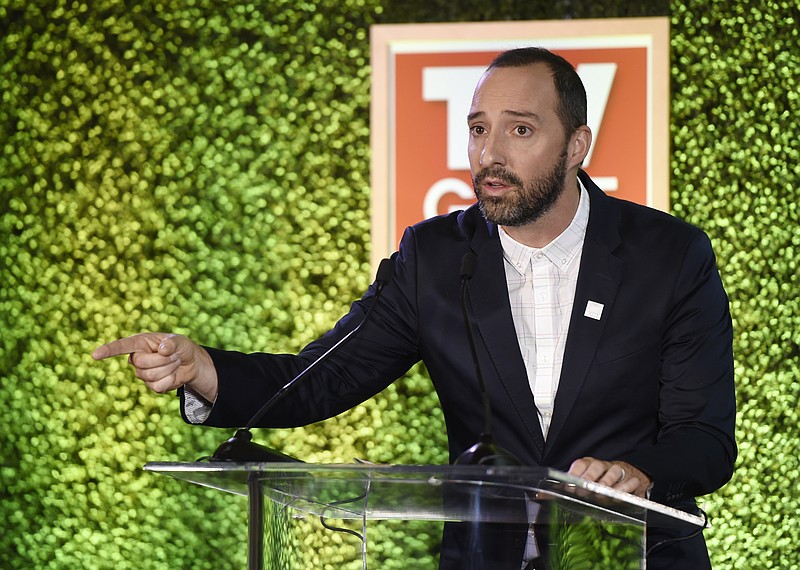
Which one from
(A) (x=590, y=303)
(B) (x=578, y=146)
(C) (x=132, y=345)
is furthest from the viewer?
(B) (x=578, y=146)

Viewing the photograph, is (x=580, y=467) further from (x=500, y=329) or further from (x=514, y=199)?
(x=514, y=199)

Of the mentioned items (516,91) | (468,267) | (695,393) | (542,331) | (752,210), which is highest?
(516,91)

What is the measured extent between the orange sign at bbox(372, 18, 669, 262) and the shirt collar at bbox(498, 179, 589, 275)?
1372 mm

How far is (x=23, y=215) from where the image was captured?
153 inches

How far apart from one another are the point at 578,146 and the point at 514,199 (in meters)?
0.24

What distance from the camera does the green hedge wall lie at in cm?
362

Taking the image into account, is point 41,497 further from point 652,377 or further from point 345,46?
point 652,377

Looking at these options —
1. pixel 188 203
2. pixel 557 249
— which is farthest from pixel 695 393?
pixel 188 203

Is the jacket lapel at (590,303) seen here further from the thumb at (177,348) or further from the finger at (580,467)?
the thumb at (177,348)

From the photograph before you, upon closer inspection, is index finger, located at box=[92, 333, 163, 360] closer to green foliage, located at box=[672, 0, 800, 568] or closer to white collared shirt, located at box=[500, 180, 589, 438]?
white collared shirt, located at box=[500, 180, 589, 438]

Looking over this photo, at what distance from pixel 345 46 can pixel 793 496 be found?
2.17m

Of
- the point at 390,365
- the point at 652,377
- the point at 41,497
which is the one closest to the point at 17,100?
the point at 41,497

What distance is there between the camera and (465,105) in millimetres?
3629

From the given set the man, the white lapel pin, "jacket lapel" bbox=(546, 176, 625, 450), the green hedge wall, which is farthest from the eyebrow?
the green hedge wall
